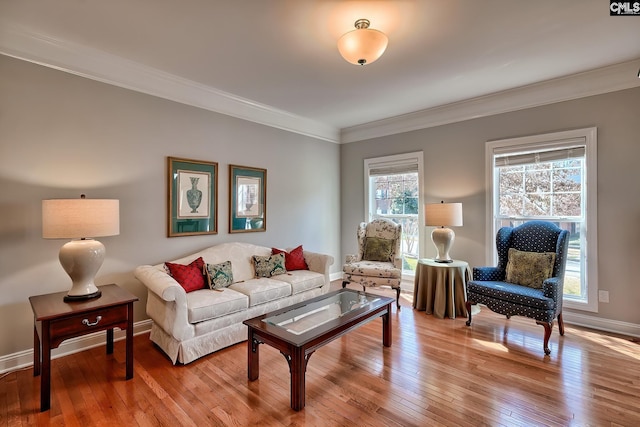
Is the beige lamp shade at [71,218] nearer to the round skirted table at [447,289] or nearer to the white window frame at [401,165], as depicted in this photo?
the round skirted table at [447,289]

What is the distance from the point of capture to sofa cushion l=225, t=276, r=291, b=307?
297 cm

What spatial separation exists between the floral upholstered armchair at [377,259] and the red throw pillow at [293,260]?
584mm

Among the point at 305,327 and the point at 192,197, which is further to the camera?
the point at 192,197

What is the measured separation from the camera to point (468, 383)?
2168 millimetres

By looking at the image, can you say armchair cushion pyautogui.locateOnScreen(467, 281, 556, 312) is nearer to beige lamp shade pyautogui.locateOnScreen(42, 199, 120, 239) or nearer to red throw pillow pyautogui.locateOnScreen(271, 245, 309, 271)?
red throw pillow pyautogui.locateOnScreen(271, 245, 309, 271)

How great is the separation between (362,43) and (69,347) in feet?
11.5

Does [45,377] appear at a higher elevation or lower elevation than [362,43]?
lower

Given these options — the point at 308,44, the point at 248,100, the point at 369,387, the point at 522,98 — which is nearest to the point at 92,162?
the point at 248,100

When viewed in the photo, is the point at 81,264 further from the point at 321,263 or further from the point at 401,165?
the point at 401,165

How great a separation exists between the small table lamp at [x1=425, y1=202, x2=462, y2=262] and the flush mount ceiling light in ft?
6.98

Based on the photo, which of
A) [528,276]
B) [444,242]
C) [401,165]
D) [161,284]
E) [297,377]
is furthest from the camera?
[401,165]

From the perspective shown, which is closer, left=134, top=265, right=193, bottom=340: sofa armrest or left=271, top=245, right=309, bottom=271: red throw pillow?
left=134, top=265, right=193, bottom=340: sofa armrest

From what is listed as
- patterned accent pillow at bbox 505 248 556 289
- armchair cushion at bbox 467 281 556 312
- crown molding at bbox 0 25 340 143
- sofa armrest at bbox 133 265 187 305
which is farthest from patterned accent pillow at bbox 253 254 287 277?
patterned accent pillow at bbox 505 248 556 289

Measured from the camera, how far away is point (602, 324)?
311 cm
